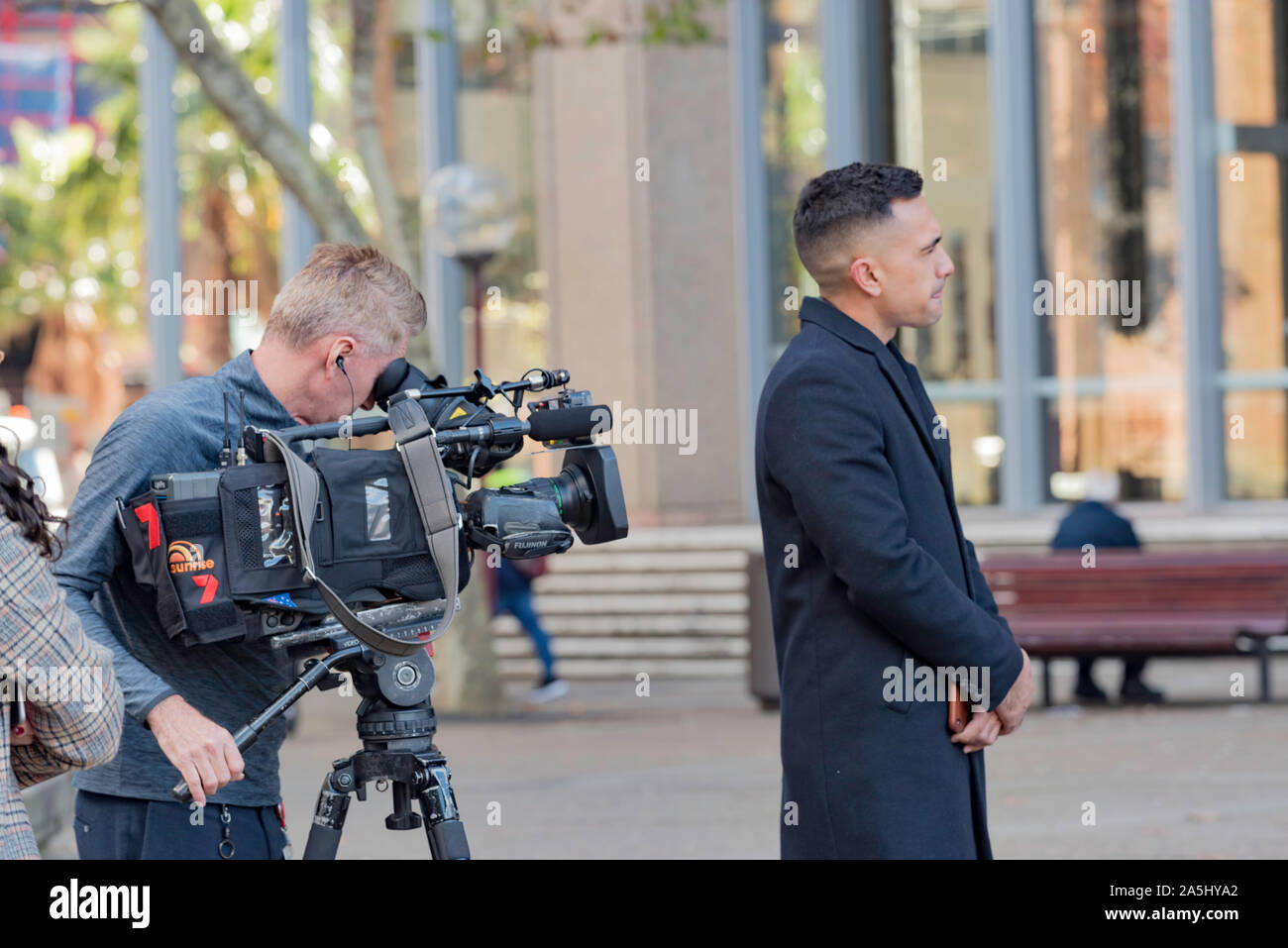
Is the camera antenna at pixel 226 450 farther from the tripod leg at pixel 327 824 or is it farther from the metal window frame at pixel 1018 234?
the metal window frame at pixel 1018 234

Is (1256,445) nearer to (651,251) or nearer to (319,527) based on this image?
(651,251)

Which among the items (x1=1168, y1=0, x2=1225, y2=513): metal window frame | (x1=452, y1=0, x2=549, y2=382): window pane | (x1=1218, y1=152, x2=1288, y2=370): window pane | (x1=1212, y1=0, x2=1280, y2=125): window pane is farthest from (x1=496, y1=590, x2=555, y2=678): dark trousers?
(x1=1212, y1=0, x2=1280, y2=125): window pane

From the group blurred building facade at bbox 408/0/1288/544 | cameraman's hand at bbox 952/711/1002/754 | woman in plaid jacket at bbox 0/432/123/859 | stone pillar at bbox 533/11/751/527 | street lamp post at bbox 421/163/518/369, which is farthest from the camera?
stone pillar at bbox 533/11/751/527

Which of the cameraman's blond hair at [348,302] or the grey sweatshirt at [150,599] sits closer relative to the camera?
the grey sweatshirt at [150,599]

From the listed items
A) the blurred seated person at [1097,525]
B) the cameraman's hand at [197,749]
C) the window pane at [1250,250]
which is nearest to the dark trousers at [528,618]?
the blurred seated person at [1097,525]

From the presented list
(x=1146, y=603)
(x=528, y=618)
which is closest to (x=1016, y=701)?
(x=1146, y=603)

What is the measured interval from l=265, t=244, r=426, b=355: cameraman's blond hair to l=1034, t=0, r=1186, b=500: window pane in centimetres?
1297

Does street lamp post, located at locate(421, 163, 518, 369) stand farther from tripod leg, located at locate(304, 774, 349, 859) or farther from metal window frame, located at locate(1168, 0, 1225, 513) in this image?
tripod leg, located at locate(304, 774, 349, 859)

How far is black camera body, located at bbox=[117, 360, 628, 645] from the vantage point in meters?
2.88

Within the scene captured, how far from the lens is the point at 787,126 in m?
16.2

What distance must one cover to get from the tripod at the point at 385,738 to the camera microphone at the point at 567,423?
358 mm

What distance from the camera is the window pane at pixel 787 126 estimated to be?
16172 mm

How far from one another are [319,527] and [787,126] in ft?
45.5
